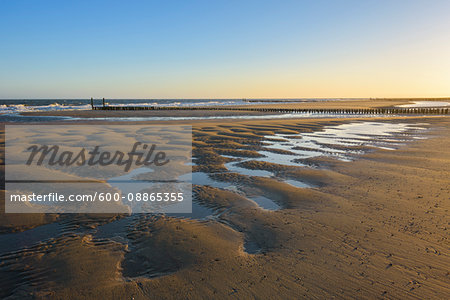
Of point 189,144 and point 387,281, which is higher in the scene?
point 189,144

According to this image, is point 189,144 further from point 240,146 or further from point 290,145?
point 290,145

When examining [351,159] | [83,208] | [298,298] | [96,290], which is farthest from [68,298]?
[351,159]

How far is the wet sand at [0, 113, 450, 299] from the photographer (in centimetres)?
428

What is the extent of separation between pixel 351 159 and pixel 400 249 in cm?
851

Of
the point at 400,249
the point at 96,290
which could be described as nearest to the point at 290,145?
the point at 400,249

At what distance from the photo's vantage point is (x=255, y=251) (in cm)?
538

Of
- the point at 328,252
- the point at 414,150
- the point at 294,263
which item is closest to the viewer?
the point at 294,263

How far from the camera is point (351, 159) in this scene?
13.4 m

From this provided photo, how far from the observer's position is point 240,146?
56.6ft

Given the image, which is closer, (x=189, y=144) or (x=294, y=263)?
(x=294, y=263)

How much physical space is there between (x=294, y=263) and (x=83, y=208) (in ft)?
17.7

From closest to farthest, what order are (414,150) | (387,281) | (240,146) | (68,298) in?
(68,298), (387,281), (414,150), (240,146)

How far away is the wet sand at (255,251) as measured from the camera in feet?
14.0

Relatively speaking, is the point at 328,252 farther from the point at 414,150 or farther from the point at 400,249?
the point at 414,150
